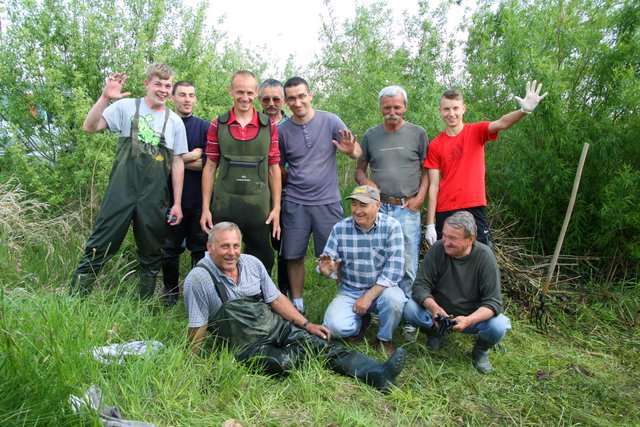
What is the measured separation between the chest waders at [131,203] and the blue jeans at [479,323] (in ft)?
6.69

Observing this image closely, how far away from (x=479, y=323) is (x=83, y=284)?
118 inches

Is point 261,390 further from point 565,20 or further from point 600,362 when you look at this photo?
point 565,20

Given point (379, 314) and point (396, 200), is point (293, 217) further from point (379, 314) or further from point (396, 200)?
point (379, 314)

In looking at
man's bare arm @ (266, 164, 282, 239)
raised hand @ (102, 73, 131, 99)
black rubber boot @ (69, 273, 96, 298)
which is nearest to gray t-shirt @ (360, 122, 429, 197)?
man's bare arm @ (266, 164, 282, 239)

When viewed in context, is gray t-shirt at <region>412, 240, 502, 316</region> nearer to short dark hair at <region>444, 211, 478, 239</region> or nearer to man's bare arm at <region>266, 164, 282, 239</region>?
short dark hair at <region>444, 211, 478, 239</region>

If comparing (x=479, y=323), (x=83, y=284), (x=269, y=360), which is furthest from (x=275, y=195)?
(x=479, y=323)

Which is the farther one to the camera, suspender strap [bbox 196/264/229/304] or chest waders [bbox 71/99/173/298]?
chest waders [bbox 71/99/173/298]

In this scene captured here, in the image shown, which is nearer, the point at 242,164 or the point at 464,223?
the point at 464,223

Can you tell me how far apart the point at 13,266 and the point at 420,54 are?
5.16 meters

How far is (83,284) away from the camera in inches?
153

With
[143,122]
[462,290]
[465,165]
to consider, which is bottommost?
[462,290]

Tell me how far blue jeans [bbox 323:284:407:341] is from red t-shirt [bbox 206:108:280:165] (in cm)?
129

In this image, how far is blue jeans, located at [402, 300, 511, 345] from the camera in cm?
362

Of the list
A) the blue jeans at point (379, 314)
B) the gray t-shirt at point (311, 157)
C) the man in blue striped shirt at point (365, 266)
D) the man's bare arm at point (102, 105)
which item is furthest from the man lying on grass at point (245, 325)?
the man's bare arm at point (102, 105)
